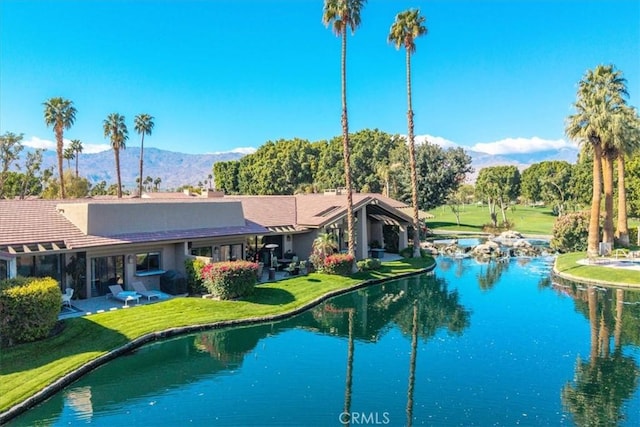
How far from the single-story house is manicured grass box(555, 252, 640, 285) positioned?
1593 cm

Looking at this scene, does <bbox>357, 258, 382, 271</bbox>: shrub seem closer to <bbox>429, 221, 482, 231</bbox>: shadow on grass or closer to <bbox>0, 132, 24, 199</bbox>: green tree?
<bbox>429, 221, 482, 231</bbox>: shadow on grass

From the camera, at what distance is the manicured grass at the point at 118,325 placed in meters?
13.3

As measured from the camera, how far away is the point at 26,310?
15.3 meters

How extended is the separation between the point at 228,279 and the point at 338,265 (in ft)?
29.0

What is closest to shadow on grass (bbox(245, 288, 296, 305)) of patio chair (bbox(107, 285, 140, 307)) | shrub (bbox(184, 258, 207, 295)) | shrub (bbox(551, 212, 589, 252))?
shrub (bbox(184, 258, 207, 295))

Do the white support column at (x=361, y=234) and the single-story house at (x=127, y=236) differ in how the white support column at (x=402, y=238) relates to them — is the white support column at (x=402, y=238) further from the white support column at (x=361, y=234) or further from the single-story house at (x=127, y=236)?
the single-story house at (x=127, y=236)

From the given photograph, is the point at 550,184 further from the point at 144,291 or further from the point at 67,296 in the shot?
the point at 67,296

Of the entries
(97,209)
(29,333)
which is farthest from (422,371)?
(97,209)

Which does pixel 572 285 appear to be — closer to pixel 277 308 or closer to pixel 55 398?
pixel 277 308

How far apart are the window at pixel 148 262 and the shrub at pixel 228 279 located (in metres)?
3.36

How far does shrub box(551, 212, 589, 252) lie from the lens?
38.9 metres

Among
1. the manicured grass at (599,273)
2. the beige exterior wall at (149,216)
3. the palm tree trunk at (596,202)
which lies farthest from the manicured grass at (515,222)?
the beige exterior wall at (149,216)

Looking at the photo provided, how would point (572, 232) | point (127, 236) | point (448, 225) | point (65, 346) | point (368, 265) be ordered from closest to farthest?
point (65, 346) → point (127, 236) → point (368, 265) → point (572, 232) → point (448, 225)

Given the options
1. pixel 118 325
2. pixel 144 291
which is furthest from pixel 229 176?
pixel 118 325
